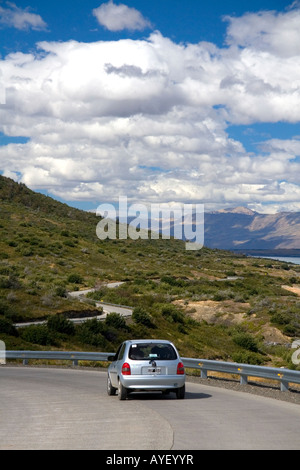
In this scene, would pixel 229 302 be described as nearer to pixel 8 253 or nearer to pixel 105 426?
pixel 8 253

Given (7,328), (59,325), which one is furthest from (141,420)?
(59,325)

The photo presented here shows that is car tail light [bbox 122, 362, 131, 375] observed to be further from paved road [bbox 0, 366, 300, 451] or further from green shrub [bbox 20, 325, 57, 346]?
green shrub [bbox 20, 325, 57, 346]

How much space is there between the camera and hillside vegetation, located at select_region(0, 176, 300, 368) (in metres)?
33.8

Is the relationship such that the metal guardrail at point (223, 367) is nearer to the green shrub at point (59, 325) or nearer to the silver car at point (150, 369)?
the silver car at point (150, 369)

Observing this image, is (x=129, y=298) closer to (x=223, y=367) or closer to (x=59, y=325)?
(x=59, y=325)

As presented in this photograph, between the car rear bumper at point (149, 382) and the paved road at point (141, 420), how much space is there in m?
0.38

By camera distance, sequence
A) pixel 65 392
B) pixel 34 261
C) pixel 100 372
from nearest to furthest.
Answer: pixel 65 392, pixel 100 372, pixel 34 261

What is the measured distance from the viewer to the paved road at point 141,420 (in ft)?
30.7

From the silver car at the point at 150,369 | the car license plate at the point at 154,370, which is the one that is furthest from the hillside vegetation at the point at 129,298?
the car license plate at the point at 154,370

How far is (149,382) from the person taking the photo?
47.4 ft

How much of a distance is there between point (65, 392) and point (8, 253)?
50626mm

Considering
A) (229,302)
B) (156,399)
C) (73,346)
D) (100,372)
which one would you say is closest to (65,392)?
(156,399)

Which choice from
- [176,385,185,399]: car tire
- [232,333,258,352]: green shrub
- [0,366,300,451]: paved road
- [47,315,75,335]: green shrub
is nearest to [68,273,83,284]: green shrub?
[232,333,258,352]: green shrub
